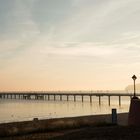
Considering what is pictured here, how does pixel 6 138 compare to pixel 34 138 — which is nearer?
pixel 34 138

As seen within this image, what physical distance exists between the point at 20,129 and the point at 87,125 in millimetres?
5014

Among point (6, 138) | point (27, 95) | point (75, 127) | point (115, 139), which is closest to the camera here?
point (115, 139)

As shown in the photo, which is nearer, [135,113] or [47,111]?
[135,113]

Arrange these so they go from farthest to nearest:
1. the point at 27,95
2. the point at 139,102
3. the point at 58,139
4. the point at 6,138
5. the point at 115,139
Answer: the point at 27,95
the point at 139,102
the point at 6,138
the point at 58,139
the point at 115,139

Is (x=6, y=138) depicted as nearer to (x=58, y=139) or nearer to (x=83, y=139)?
(x=58, y=139)

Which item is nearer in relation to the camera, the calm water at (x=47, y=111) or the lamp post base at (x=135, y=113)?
the lamp post base at (x=135, y=113)

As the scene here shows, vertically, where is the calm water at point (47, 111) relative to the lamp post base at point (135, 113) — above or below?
below

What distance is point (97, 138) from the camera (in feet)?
50.4

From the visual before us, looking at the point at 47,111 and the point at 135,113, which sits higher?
the point at 135,113

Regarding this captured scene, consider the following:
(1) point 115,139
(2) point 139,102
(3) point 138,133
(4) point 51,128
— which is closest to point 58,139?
(1) point 115,139

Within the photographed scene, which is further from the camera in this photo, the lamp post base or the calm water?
the calm water

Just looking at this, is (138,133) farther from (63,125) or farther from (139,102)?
(63,125)

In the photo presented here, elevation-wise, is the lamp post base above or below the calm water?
above

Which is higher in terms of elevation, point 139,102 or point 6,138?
point 139,102
